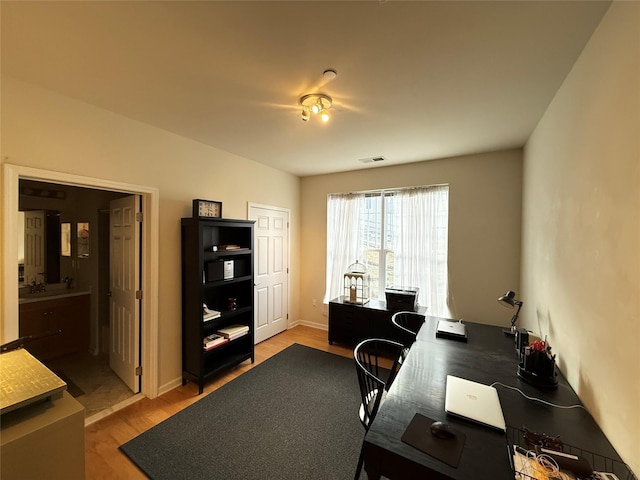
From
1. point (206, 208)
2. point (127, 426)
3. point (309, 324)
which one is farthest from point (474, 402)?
point (309, 324)

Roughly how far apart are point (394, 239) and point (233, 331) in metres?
2.53

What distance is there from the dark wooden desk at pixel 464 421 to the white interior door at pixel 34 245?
14.8 ft

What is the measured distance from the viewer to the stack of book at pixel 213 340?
2725 millimetres

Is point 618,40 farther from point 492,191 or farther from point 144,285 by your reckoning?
point 144,285

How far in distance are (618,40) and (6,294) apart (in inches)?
141

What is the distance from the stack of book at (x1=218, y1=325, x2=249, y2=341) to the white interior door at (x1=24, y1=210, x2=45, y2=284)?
8.40 feet

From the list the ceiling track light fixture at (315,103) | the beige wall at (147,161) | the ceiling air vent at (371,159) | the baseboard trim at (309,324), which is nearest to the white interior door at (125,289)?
the beige wall at (147,161)

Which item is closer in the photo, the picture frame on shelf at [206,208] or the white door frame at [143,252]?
the white door frame at [143,252]

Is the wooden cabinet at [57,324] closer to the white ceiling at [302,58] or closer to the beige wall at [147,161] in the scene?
the beige wall at [147,161]

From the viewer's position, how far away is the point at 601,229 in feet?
3.87

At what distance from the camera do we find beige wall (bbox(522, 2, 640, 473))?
95 cm

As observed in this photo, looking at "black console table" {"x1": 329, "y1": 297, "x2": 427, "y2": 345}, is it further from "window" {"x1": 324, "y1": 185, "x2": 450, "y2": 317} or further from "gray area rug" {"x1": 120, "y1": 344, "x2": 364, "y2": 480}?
"gray area rug" {"x1": 120, "y1": 344, "x2": 364, "y2": 480}

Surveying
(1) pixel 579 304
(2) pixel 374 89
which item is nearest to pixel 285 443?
(1) pixel 579 304

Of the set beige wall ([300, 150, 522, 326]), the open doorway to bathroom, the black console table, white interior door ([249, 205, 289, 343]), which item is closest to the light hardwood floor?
white interior door ([249, 205, 289, 343])
